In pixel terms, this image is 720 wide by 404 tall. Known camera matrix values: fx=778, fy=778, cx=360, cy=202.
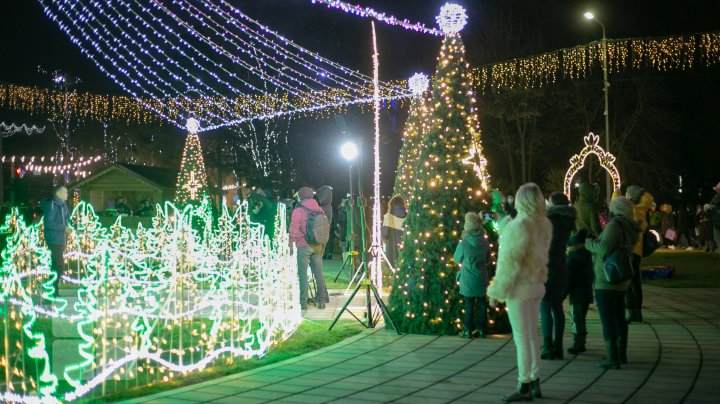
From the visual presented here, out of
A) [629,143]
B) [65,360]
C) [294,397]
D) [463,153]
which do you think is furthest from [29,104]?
[629,143]

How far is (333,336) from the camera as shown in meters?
8.98

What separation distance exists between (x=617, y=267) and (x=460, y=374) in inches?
66.5

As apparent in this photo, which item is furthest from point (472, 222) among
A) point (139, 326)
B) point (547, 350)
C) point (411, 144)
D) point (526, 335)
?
point (411, 144)

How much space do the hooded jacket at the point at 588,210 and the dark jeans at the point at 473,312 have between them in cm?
194

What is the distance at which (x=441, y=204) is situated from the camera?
8945mm

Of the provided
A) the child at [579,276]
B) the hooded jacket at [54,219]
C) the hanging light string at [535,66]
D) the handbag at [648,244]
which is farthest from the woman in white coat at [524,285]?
the hooded jacket at [54,219]

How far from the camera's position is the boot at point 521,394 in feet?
19.1

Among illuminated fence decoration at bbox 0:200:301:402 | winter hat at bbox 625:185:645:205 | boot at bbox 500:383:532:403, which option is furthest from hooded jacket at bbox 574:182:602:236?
boot at bbox 500:383:532:403

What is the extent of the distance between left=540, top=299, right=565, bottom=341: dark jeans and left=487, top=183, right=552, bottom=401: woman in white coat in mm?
1650

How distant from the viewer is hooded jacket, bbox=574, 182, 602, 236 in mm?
9570

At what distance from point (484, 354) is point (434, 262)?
1.47 metres

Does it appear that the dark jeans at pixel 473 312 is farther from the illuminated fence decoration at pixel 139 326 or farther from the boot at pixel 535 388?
the boot at pixel 535 388

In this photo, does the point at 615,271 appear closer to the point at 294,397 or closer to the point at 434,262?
the point at 434,262

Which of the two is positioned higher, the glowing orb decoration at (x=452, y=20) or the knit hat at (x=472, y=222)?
the glowing orb decoration at (x=452, y=20)
